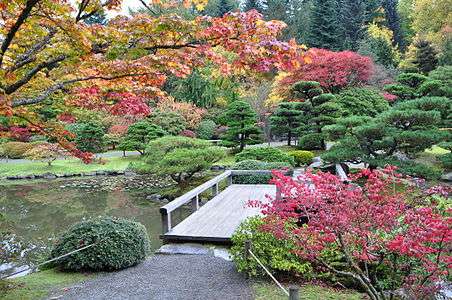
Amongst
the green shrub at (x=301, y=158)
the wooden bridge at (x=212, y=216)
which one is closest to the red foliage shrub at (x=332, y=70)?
the green shrub at (x=301, y=158)

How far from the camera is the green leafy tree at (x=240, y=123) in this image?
65.5ft

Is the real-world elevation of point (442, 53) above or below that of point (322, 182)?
above

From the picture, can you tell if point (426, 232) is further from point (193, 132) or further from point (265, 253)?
point (193, 132)

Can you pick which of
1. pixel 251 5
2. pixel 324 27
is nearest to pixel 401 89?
pixel 324 27

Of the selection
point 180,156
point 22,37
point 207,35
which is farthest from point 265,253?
point 180,156

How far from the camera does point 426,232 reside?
3188 mm

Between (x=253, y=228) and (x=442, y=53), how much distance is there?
21.9 meters

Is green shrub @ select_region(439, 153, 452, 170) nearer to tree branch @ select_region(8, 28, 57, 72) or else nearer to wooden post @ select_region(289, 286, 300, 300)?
wooden post @ select_region(289, 286, 300, 300)

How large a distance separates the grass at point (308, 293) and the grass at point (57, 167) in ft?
51.2

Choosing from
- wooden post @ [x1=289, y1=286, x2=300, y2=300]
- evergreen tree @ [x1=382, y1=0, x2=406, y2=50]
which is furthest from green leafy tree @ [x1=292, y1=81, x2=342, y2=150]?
evergreen tree @ [x1=382, y1=0, x2=406, y2=50]

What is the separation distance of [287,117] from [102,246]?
52.7 feet

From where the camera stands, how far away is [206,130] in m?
24.7

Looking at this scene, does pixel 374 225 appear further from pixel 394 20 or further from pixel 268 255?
pixel 394 20

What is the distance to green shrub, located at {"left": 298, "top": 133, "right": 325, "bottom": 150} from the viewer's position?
60.9ft
